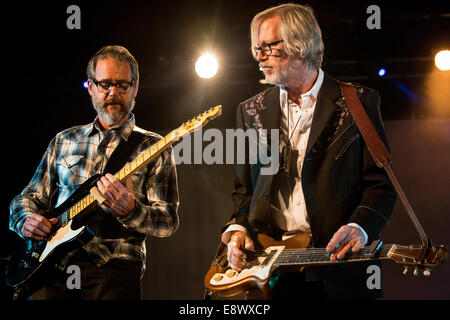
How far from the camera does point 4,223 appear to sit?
4832 millimetres

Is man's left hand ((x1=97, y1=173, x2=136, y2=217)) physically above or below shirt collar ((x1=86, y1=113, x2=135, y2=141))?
below

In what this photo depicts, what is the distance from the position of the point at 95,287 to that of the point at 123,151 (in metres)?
0.92

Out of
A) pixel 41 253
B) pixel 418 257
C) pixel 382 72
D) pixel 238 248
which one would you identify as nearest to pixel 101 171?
pixel 41 253

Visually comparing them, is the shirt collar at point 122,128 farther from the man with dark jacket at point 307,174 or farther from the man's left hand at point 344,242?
the man's left hand at point 344,242

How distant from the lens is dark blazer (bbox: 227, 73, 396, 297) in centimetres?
272

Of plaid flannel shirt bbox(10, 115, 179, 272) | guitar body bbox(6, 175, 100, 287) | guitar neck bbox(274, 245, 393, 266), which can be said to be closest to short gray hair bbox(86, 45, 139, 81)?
plaid flannel shirt bbox(10, 115, 179, 272)

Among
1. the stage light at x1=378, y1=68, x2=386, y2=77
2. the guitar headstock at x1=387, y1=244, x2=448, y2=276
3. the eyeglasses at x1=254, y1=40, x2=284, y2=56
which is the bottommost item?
the guitar headstock at x1=387, y1=244, x2=448, y2=276

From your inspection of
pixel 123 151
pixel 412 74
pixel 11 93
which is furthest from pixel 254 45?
pixel 11 93

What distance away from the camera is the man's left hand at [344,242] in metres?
2.59

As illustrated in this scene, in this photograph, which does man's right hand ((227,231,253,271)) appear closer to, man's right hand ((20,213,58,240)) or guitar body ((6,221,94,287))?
guitar body ((6,221,94,287))

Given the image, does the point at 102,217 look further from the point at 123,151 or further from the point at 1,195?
the point at 1,195

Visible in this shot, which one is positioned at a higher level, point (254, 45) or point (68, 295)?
point (254, 45)

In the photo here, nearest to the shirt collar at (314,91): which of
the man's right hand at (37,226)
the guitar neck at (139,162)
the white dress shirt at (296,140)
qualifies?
the white dress shirt at (296,140)

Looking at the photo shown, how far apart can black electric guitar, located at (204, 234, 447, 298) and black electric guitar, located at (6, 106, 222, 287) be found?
2.65ft
